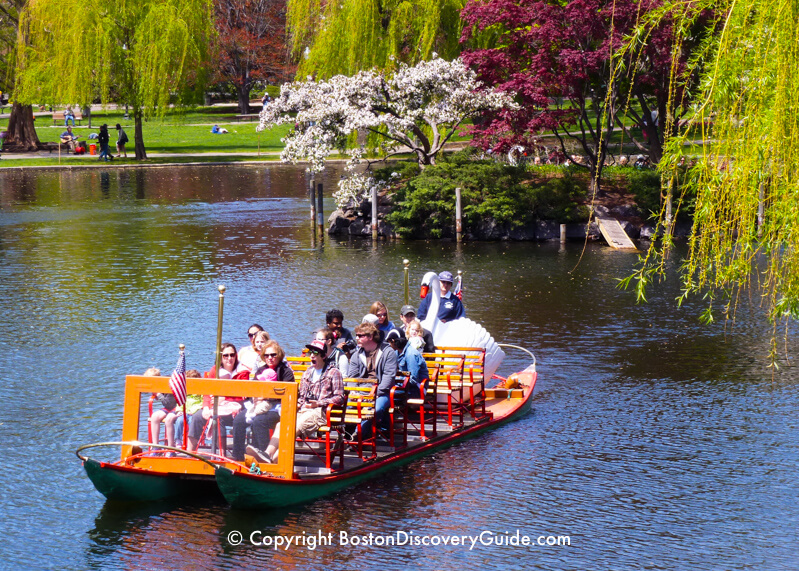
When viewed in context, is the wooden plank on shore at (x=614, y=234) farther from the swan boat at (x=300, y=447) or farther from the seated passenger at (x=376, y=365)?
the seated passenger at (x=376, y=365)

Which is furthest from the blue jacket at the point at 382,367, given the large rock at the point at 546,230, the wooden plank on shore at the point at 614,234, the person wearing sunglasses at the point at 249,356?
the large rock at the point at 546,230

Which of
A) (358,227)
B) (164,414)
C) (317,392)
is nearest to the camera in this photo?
(164,414)

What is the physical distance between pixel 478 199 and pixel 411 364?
22348mm

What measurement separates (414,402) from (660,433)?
4266 millimetres

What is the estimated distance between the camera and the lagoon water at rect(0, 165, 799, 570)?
1240cm

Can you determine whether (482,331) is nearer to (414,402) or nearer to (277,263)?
(414,402)

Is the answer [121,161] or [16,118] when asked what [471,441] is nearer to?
[121,161]

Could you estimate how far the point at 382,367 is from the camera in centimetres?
1465

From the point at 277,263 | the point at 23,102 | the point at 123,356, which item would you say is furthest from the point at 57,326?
the point at 23,102

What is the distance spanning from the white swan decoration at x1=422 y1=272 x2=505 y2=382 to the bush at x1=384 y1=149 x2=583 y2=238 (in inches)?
747

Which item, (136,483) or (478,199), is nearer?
(136,483)

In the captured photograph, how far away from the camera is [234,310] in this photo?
25.5 meters

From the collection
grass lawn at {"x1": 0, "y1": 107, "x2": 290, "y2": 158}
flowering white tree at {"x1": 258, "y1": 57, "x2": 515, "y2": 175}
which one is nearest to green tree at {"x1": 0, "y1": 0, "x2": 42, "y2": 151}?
grass lawn at {"x1": 0, "y1": 107, "x2": 290, "y2": 158}

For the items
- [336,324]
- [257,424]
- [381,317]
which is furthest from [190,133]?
[257,424]
